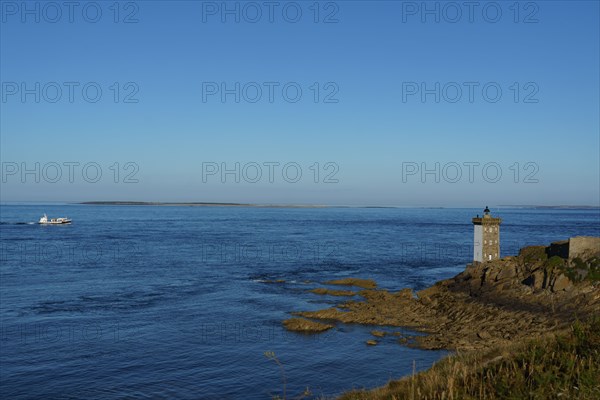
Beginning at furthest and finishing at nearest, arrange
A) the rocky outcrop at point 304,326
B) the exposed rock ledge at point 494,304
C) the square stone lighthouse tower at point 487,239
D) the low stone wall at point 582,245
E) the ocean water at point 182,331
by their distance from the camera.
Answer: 1. the square stone lighthouse tower at point 487,239
2. the low stone wall at point 582,245
3. the rocky outcrop at point 304,326
4. the exposed rock ledge at point 494,304
5. the ocean water at point 182,331

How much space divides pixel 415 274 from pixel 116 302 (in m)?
29.4

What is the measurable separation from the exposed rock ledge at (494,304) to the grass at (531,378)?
13.3m

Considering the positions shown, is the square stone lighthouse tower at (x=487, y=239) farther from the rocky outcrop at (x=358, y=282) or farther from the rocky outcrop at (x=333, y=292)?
the rocky outcrop at (x=333, y=292)

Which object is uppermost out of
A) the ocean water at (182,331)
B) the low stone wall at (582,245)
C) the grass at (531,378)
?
the low stone wall at (582,245)

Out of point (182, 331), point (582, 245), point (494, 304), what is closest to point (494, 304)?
point (494, 304)

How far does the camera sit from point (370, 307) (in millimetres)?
35594

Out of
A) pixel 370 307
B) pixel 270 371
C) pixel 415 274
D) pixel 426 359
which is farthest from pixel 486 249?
pixel 270 371

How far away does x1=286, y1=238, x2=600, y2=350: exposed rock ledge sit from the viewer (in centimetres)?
2805

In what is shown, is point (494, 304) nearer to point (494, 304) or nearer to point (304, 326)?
point (494, 304)

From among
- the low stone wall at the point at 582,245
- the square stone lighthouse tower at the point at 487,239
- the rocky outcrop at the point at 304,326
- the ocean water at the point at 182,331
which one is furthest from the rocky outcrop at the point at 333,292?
the low stone wall at the point at 582,245

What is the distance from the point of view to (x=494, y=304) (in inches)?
1323

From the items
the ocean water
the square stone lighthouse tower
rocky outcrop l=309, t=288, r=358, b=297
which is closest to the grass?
the ocean water

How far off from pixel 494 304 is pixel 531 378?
79.5 ft

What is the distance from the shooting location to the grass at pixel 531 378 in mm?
9766
